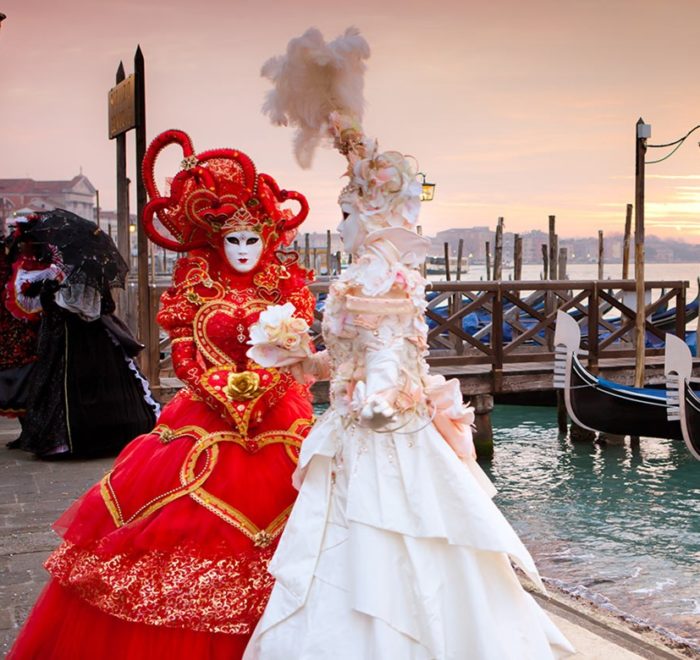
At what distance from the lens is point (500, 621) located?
240cm

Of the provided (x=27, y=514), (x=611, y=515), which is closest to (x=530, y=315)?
(x=611, y=515)

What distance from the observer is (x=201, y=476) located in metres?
2.85

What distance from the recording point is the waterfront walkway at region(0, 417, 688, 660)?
10.8 ft

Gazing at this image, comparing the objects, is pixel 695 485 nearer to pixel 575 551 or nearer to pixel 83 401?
pixel 575 551

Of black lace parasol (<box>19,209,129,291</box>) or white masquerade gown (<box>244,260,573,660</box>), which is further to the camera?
black lace parasol (<box>19,209,129,291</box>)

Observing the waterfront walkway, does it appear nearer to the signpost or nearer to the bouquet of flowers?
the bouquet of flowers

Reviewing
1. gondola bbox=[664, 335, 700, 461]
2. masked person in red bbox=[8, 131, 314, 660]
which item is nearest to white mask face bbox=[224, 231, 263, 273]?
masked person in red bbox=[8, 131, 314, 660]

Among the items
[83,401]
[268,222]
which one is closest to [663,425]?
[83,401]

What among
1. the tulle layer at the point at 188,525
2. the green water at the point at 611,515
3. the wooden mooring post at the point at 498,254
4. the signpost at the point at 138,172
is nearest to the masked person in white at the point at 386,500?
the tulle layer at the point at 188,525

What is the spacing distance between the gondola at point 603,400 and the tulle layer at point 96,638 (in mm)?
7604

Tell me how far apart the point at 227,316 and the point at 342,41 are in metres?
0.93

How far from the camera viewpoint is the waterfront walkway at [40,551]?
3.31 metres

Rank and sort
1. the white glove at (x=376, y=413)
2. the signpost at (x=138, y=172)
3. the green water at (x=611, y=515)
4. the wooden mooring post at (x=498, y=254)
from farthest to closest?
the wooden mooring post at (x=498, y=254) → the signpost at (x=138, y=172) → the green water at (x=611, y=515) → the white glove at (x=376, y=413)

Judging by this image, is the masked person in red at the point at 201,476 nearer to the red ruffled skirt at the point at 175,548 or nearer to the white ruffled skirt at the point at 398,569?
the red ruffled skirt at the point at 175,548
